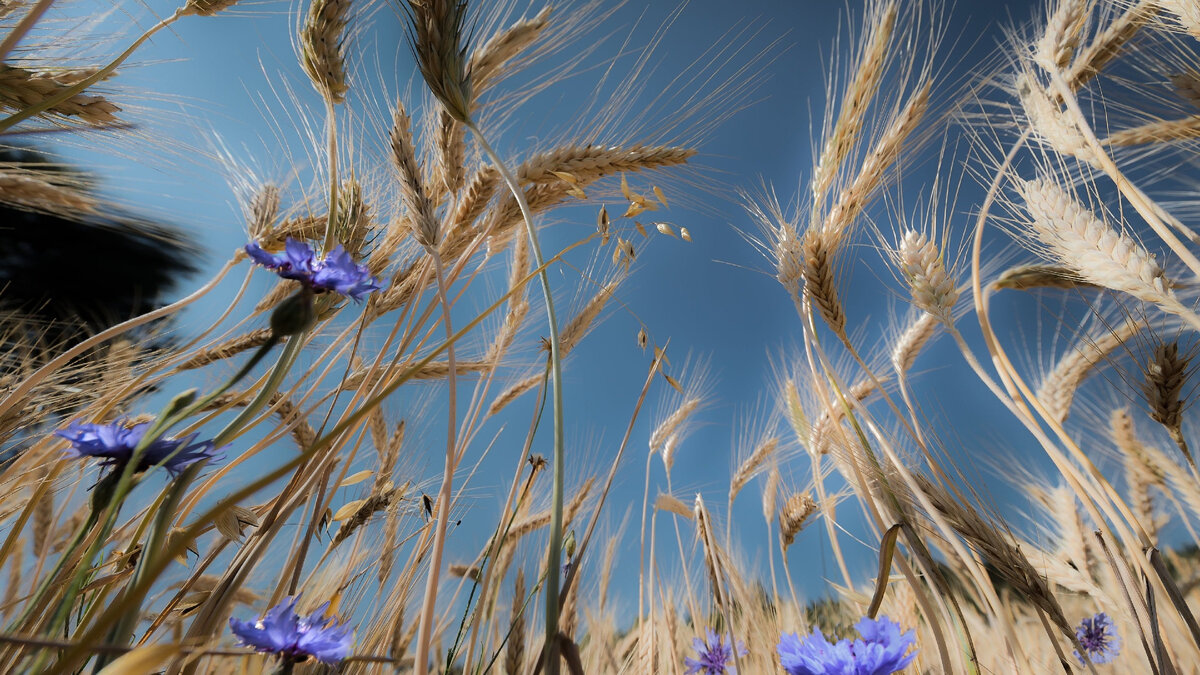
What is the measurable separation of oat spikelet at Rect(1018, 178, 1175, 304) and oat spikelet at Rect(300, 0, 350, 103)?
1364 millimetres

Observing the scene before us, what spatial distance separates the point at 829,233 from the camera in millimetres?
1203

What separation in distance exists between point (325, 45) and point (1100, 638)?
2853 millimetres

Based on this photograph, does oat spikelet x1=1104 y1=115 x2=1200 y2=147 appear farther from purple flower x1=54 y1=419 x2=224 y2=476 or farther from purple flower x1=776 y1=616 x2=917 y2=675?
purple flower x1=54 y1=419 x2=224 y2=476

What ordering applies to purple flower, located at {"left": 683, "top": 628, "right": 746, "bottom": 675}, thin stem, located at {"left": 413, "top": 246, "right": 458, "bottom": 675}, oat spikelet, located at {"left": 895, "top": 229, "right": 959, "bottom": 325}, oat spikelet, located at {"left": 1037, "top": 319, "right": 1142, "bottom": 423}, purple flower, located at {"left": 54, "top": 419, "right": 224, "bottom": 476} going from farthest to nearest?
oat spikelet, located at {"left": 1037, "top": 319, "right": 1142, "bottom": 423}
purple flower, located at {"left": 683, "top": 628, "right": 746, "bottom": 675}
oat spikelet, located at {"left": 895, "top": 229, "right": 959, "bottom": 325}
thin stem, located at {"left": 413, "top": 246, "right": 458, "bottom": 675}
purple flower, located at {"left": 54, "top": 419, "right": 224, "bottom": 476}

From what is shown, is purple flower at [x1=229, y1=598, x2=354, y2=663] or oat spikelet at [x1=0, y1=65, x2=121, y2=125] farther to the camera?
oat spikelet at [x1=0, y1=65, x2=121, y2=125]

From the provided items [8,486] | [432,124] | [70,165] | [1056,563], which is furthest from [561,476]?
[1056,563]

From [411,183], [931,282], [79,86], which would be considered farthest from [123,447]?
[931,282]

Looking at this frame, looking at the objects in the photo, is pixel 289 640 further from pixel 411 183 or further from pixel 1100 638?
pixel 1100 638

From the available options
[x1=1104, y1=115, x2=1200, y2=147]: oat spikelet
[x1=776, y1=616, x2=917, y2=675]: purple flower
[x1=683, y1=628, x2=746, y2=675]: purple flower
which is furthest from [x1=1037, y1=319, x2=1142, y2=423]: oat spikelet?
[x1=776, y1=616, x2=917, y2=675]: purple flower

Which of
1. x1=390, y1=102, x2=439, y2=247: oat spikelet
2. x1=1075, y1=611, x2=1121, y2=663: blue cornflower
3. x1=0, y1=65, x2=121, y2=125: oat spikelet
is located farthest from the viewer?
x1=1075, y1=611, x2=1121, y2=663: blue cornflower

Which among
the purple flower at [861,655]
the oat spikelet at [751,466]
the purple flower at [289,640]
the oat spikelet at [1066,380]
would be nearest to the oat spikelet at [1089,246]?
the oat spikelet at [1066,380]

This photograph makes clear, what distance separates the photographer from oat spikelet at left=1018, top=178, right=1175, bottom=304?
932 millimetres

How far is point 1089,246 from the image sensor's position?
102 cm

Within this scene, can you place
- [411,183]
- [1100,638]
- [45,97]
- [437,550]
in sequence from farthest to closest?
[1100,638], [411,183], [45,97], [437,550]
